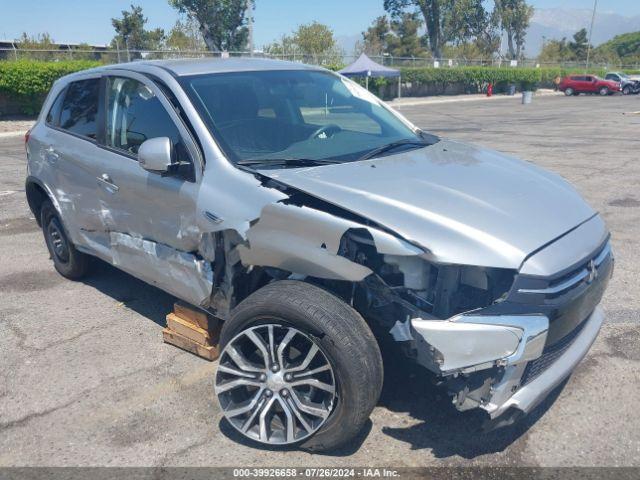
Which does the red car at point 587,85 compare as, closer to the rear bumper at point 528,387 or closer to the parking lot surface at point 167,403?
the parking lot surface at point 167,403

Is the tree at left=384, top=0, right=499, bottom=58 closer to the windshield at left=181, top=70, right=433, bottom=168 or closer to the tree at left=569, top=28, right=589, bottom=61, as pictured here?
the tree at left=569, top=28, right=589, bottom=61

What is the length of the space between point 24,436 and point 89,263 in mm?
2340

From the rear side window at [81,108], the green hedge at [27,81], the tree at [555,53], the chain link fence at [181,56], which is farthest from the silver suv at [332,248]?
the tree at [555,53]

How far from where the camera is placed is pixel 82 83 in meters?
4.81

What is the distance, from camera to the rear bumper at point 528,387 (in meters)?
2.59

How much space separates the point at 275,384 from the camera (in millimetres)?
2932

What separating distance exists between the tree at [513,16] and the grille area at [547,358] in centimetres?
7456

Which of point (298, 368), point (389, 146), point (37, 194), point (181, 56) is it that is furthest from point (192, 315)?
point (181, 56)

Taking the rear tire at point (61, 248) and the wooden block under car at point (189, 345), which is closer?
the wooden block under car at point (189, 345)

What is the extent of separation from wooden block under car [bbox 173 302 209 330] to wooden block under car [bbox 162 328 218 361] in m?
0.13

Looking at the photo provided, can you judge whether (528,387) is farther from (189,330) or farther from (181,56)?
(181,56)

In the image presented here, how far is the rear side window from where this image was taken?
4.50 meters

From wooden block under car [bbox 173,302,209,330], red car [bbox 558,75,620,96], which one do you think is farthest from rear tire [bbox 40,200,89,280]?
red car [bbox 558,75,620,96]

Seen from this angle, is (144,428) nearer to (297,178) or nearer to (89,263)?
(297,178)
